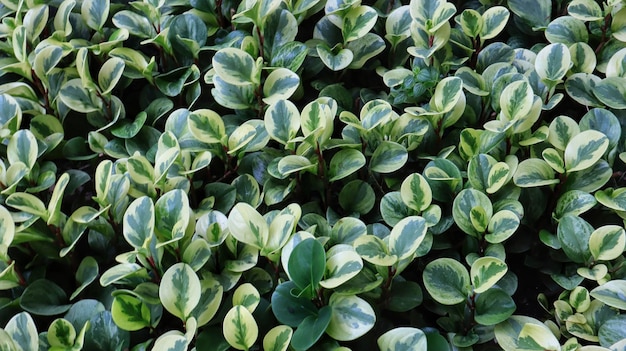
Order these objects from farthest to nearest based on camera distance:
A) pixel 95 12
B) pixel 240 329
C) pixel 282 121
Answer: pixel 95 12, pixel 282 121, pixel 240 329

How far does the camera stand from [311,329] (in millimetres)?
814

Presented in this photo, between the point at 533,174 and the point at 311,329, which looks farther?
the point at 533,174

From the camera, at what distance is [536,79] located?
3.75 feet

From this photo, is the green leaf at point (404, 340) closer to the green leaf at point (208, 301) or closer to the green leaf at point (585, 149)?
the green leaf at point (208, 301)

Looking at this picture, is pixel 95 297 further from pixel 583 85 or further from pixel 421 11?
pixel 583 85

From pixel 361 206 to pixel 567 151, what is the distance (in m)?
0.36

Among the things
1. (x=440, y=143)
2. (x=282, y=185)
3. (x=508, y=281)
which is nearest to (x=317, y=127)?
(x=282, y=185)

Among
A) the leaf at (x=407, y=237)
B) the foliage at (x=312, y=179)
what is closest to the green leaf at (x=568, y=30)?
the foliage at (x=312, y=179)

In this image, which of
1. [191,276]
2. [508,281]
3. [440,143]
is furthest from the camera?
[440,143]

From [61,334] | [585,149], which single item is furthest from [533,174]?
[61,334]

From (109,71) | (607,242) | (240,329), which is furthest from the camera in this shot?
(109,71)

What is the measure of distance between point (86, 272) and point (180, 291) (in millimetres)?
226

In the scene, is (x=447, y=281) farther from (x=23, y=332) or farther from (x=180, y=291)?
(x=23, y=332)

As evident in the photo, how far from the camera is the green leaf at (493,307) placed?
0.88m
